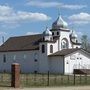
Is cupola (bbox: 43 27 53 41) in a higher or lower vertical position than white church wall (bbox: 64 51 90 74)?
higher

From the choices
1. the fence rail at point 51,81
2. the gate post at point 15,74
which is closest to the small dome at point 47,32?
the fence rail at point 51,81

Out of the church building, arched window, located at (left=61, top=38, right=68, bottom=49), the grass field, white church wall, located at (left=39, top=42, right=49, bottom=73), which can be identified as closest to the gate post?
the grass field

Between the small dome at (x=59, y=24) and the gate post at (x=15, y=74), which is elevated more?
the small dome at (x=59, y=24)

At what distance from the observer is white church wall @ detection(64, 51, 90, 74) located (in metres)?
75.0

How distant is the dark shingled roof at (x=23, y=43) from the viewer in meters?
81.7

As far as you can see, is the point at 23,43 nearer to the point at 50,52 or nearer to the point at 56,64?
the point at 50,52

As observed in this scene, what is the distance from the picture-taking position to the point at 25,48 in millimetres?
82562

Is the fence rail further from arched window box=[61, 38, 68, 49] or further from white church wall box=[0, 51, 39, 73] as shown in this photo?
white church wall box=[0, 51, 39, 73]

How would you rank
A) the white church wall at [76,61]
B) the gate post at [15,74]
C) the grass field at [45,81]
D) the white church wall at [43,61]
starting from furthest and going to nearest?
the white church wall at [43,61]
the white church wall at [76,61]
the grass field at [45,81]
the gate post at [15,74]

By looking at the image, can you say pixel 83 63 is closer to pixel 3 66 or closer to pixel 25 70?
pixel 25 70

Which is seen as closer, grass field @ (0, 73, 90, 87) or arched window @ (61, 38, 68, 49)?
grass field @ (0, 73, 90, 87)

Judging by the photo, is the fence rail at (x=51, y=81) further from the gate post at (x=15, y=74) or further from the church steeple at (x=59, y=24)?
the church steeple at (x=59, y=24)

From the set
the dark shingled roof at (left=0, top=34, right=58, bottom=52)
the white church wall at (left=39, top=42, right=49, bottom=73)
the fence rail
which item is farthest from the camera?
the dark shingled roof at (left=0, top=34, right=58, bottom=52)

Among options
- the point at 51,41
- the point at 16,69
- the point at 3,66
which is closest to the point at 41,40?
the point at 51,41
